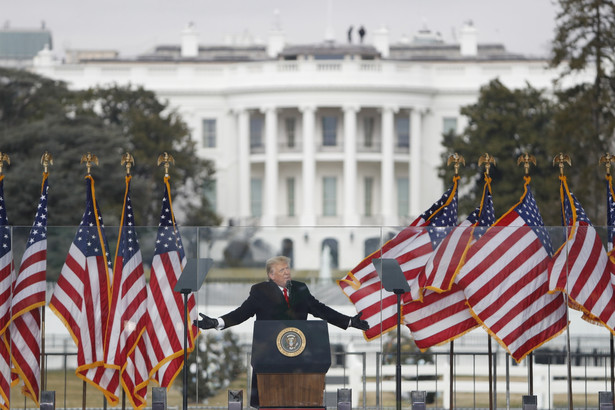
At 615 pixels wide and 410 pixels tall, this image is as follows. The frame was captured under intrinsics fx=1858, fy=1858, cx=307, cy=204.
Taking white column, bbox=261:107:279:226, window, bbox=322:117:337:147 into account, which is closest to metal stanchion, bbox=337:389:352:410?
white column, bbox=261:107:279:226

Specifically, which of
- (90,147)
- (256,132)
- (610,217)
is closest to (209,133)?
(256,132)

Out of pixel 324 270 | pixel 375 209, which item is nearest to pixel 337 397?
pixel 324 270

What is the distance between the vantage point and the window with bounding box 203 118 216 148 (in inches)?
4024

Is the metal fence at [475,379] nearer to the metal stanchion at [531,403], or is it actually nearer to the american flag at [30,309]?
the american flag at [30,309]

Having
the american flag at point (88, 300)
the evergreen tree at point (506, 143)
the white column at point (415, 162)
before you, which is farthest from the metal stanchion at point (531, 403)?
the white column at point (415, 162)

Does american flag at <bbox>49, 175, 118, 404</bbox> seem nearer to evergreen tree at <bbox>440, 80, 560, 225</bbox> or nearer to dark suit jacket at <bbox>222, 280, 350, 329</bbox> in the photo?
dark suit jacket at <bbox>222, 280, 350, 329</bbox>

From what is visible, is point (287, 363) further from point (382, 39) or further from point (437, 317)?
point (382, 39)

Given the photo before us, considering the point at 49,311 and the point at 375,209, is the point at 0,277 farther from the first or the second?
the point at 375,209

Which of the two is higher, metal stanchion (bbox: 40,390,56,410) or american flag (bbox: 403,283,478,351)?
american flag (bbox: 403,283,478,351)

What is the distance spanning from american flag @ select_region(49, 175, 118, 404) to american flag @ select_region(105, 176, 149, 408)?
0.13 meters

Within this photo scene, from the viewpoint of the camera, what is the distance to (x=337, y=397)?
19.8 m

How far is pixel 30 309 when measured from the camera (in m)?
20.4

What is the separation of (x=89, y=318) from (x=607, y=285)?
5716 mm

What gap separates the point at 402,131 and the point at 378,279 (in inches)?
3200
